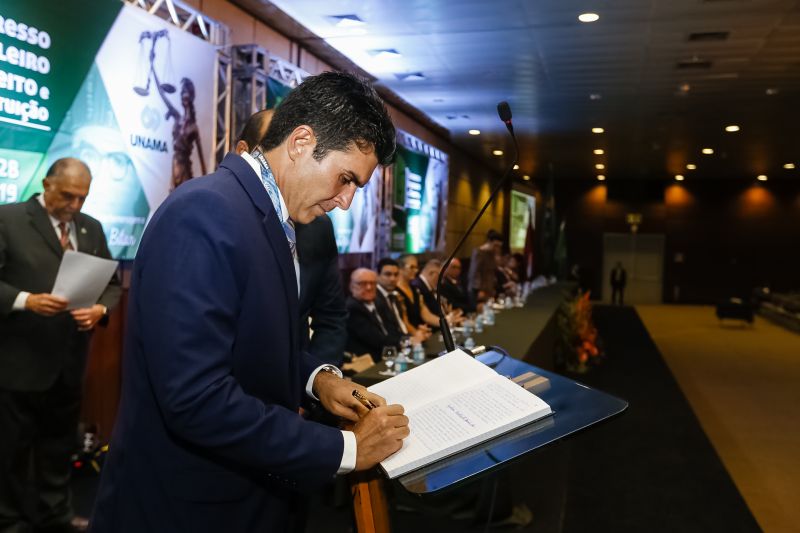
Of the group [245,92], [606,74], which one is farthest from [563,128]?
[245,92]

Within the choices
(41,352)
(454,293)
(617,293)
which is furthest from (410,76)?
(617,293)

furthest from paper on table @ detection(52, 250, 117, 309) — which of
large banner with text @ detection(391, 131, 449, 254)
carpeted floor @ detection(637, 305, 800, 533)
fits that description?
large banner with text @ detection(391, 131, 449, 254)

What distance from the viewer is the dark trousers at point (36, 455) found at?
9.17ft

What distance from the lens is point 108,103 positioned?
367 centimetres

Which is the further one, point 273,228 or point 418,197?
point 418,197

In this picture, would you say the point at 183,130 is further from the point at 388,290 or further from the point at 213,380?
the point at 213,380

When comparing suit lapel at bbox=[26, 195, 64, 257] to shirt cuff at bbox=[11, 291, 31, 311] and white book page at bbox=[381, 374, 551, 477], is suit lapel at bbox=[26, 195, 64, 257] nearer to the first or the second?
shirt cuff at bbox=[11, 291, 31, 311]

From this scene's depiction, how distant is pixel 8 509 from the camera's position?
2822 millimetres

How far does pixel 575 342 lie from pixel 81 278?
6048 mm

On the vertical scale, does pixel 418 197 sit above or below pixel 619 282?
above

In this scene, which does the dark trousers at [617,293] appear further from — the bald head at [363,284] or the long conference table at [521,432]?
the long conference table at [521,432]

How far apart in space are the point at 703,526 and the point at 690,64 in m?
4.76

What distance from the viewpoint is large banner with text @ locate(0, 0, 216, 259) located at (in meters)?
3.16

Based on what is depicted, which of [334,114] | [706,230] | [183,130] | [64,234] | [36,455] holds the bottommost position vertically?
[36,455]
